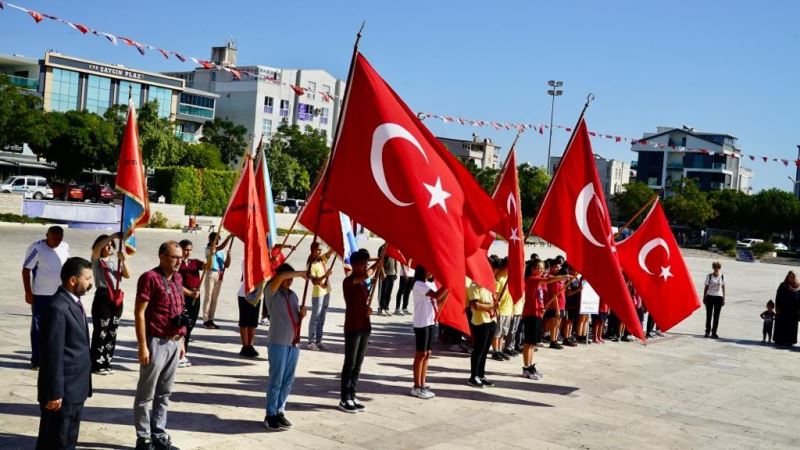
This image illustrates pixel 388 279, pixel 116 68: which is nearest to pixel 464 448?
pixel 388 279

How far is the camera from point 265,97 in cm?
9519

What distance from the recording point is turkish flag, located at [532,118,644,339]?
464 inches

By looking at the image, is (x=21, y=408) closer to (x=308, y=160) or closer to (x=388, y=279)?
(x=388, y=279)

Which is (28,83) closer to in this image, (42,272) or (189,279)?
(189,279)

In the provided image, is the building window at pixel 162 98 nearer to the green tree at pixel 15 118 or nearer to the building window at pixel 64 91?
the building window at pixel 64 91

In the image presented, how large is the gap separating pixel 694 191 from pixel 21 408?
9153 cm

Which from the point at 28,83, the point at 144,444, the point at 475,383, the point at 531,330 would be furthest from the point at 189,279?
the point at 28,83

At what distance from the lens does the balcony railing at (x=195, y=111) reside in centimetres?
8848

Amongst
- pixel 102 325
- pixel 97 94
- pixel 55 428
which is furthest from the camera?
pixel 97 94

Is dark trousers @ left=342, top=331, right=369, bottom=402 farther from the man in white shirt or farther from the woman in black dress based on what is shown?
the woman in black dress

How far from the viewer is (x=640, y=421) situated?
427 inches

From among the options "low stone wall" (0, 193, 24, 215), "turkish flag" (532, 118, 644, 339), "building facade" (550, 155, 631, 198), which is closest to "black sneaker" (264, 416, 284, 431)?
"turkish flag" (532, 118, 644, 339)

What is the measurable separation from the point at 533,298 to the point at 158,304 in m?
6.75

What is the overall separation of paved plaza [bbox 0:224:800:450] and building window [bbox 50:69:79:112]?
205 feet
